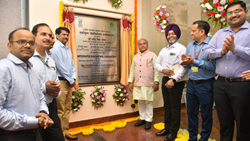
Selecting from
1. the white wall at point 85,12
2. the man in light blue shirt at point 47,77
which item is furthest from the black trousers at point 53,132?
the white wall at point 85,12

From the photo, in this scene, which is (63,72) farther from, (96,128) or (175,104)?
(175,104)

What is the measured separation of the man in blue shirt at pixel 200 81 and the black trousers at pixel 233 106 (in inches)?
9.2

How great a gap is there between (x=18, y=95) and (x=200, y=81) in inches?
76.9

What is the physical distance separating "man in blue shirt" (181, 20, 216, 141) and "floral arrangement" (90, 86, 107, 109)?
1.75 m

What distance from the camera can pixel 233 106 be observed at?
5.31 feet

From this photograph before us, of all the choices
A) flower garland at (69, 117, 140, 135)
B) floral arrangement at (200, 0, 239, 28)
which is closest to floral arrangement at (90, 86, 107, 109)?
flower garland at (69, 117, 140, 135)

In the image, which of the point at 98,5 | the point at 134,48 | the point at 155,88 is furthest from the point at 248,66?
the point at 98,5

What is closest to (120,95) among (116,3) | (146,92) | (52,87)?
(146,92)

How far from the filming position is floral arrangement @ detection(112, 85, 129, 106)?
3.53 m

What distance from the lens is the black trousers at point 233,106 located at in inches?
60.9

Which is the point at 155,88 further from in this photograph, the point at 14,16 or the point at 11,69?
the point at 14,16

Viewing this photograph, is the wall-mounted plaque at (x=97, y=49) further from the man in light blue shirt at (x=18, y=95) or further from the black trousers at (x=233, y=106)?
the black trousers at (x=233, y=106)

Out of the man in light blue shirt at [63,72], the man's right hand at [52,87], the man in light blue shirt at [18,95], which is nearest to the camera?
the man in light blue shirt at [18,95]

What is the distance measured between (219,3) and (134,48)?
205cm
